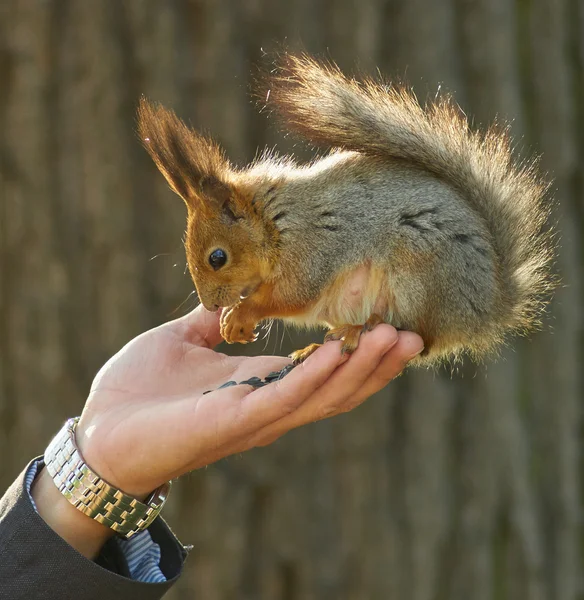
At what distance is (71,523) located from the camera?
1.60 meters

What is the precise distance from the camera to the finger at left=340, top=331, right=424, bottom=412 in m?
1.59

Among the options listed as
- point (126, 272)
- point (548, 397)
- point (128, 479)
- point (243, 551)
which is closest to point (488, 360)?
point (548, 397)

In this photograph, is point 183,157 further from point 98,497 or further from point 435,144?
point 98,497

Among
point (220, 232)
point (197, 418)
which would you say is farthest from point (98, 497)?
point (220, 232)

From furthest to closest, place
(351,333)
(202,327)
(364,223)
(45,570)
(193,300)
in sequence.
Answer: (193,300)
(202,327)
(364,223)
(351,333)
(45,570)

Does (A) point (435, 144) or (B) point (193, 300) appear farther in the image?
(B) point (193, 300)

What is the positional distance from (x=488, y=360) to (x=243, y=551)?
0.81 meters

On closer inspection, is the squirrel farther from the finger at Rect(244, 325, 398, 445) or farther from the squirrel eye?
the finger at Rect(244, 325, 398, 445)

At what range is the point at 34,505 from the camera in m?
1.57

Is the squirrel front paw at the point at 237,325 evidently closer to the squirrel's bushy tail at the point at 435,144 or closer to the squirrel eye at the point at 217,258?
the squirrel eye at the point at 217,258

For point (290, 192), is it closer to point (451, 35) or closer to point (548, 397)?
point (451, 35)

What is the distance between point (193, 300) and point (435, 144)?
2.88ft

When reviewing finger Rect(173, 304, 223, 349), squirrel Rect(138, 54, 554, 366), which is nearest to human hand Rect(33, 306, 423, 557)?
squirrel Rect(138, 54, 554, 366)

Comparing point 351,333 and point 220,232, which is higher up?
point 220,232
